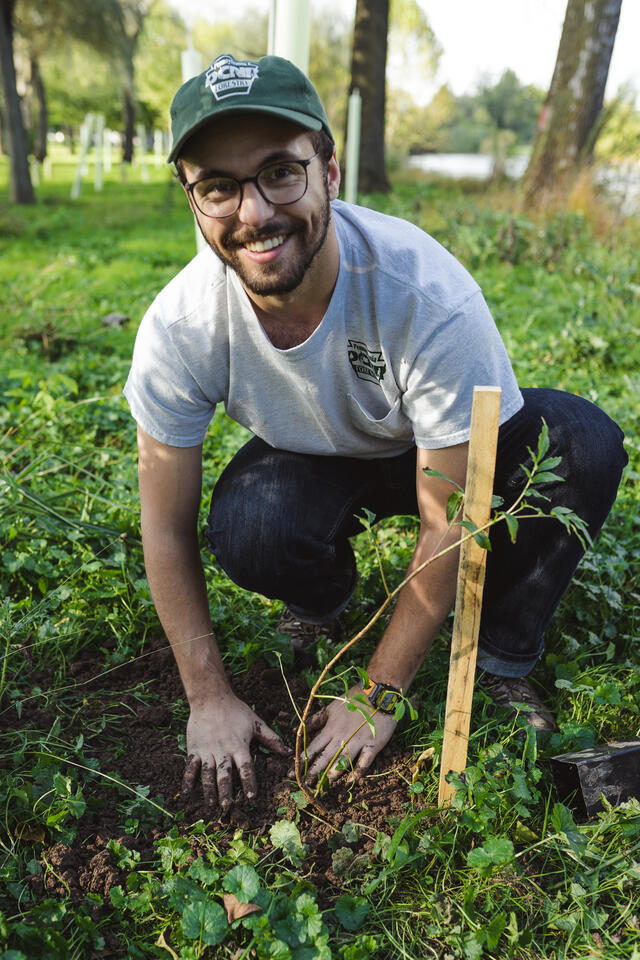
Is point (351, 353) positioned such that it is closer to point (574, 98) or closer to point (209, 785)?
point (209, 785)

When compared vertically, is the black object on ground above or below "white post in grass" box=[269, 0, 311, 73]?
below

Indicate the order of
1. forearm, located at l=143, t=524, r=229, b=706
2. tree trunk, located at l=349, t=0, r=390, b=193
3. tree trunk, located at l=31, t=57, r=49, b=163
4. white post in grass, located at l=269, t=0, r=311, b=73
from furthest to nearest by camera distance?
tree trunk, located at l=31, t=57, r=49, b=163
tree trunk, located at l=349, t=0, r=390, b=193
white post in grass, located at l=269, t=0, r=311, b=73
forearm, located at l=143, t=524, r=229, b=706

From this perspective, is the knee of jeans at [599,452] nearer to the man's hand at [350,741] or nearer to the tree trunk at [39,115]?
the man's hand at [350,741]

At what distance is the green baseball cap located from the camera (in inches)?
58.7

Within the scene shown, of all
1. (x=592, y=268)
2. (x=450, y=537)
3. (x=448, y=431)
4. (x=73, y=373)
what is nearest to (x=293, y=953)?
(x=450, y=537)

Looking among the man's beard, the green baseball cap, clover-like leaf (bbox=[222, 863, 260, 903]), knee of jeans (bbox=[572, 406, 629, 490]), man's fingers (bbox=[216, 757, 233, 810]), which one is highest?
the green baseball cap

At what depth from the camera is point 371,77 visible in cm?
1283

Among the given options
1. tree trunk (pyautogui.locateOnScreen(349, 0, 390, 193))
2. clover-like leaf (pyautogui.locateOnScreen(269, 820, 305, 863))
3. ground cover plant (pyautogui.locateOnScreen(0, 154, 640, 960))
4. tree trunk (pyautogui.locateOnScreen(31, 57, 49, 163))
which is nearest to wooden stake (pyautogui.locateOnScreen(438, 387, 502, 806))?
ground cover plant (pyautogui.locateOnScreen(0, 154, 640, 960))

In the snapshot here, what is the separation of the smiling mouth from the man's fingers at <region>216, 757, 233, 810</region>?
1164mm

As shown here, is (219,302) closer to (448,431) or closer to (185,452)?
(185,452)

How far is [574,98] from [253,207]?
840 centimetres

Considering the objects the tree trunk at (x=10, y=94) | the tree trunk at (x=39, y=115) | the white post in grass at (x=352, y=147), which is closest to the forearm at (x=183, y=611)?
the white post in grass at (x=352, y=147)

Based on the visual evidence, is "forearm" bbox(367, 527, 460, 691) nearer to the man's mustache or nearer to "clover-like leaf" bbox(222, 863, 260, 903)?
"clover-like leaf" bbox(222, 863, 260, 903)

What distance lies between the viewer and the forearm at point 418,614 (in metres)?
1.68
